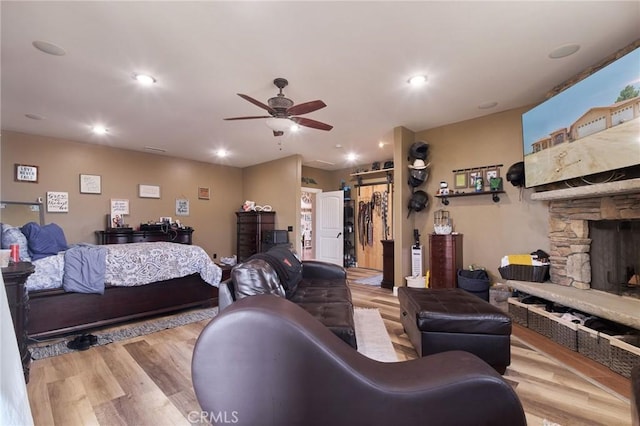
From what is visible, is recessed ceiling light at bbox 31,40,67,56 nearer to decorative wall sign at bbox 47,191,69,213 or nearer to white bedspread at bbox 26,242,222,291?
white bedspread at bbox 26,242,222,291

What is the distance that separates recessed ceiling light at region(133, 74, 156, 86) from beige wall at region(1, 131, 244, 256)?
3.25 m

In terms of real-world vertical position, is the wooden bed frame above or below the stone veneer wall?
below

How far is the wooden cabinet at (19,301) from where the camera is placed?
1873 millimetres

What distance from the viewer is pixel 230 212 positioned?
7023 mm

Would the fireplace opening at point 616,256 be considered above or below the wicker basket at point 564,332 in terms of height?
above

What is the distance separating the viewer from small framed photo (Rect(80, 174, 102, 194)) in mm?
4957

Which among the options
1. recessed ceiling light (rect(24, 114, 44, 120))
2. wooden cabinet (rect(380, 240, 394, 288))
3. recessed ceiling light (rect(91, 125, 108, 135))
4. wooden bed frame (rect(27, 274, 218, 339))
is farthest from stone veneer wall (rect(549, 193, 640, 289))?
recessed ceiling light (rect(24, 114, 44, 120))

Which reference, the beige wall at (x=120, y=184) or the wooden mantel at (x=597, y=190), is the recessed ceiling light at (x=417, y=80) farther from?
the beige wall at (x=120, y=184)

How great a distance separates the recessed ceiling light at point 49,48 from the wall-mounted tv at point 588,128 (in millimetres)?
4508

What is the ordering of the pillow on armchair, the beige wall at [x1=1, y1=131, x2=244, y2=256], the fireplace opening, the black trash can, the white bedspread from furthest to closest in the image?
the beige wall at [x1=1, y1=131, x2=244, y2=256] < the black trash can < the white bedspread < the fireplace opening < the pillow on armchair

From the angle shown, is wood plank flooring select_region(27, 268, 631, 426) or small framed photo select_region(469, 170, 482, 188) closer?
wood plank flooring select_region(27, 268, 631, 426)

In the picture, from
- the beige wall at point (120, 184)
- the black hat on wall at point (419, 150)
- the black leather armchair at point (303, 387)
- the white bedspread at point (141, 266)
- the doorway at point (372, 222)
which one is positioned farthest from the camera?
the doorway at point (372, 222)

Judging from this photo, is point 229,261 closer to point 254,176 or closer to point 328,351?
point 254,176

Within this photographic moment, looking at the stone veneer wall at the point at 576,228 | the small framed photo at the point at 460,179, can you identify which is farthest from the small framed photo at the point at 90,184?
the stone veneer wall at the point at 576,228
